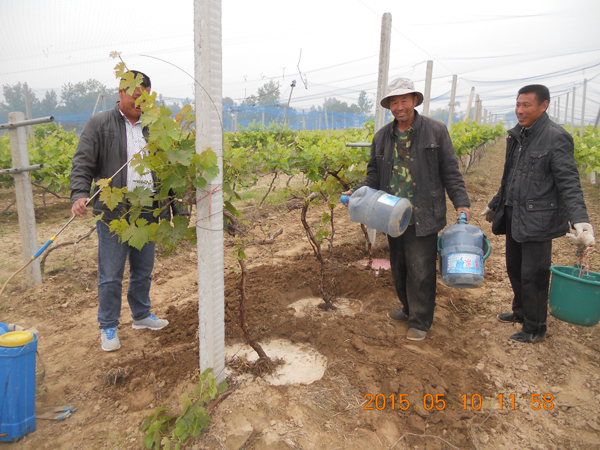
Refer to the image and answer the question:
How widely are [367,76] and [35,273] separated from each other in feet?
48.4

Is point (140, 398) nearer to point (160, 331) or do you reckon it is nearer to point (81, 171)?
point (160, 331)

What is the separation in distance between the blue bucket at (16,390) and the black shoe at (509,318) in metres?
3.11

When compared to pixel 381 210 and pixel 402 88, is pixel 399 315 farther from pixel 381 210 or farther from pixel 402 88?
pixel 402 88

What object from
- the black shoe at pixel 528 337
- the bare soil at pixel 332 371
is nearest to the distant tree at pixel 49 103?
the bare soil at pixel 332 371

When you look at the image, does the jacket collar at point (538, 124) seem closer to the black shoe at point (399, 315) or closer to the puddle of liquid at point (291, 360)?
the black shoe at point (399, 315)

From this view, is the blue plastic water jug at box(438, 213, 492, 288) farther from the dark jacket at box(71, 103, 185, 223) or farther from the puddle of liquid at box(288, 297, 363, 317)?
the dark jacket at box(71, 103, 185, 223)

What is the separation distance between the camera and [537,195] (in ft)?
8.39

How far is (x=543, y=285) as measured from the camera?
8.67 ft

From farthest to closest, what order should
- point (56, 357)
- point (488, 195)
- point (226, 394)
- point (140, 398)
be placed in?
point (488, 195) → point (56, 357) → point (140, 398) → point (226, 394)

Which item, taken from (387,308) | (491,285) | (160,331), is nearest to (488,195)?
(491,285)

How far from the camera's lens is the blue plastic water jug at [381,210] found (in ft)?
8.32

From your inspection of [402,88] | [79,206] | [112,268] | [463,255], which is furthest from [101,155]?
[463,255]

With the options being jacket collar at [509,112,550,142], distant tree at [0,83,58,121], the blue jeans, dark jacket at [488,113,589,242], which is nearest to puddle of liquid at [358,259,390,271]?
dark jacket at [488,113,589,242]
